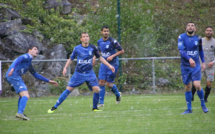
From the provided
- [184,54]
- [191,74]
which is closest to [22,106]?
[184,54]

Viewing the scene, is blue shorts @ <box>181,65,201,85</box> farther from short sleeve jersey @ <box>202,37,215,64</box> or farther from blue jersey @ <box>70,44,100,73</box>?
short sleeve jersey @ <box>202,37,215,64</box>

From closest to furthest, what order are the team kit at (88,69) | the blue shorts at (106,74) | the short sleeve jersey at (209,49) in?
the team kit at (88,69)
the blue shorts at (106,74)
the short sleeve jersey at (209,49)

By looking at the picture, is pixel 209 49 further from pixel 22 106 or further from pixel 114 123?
pixel 22 106

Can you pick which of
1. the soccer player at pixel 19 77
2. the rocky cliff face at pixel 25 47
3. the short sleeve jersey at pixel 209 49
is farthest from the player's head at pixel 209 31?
the rocky cliff face at pixel 25 47

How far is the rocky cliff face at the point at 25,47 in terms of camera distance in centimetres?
1831

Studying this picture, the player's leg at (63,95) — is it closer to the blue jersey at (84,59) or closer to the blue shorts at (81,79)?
the blue shorts at (81,79)

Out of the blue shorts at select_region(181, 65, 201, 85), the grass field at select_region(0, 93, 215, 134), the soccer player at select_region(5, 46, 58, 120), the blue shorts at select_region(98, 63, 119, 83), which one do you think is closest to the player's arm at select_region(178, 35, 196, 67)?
the blue shorts at select_region(181, 65, 201, 85)

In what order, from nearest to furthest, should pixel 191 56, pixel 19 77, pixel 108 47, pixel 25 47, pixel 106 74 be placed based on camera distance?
pixel 19 77
pixel 191 56
pixel 108 47
pixel 106 74
pixel 25 47

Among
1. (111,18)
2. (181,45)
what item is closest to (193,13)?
(111,18)

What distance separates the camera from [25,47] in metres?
20.5

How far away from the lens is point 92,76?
10172mm

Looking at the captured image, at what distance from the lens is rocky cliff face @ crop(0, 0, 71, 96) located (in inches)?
721

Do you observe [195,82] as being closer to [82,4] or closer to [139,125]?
[139,125]

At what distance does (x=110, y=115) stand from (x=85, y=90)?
902 cm
